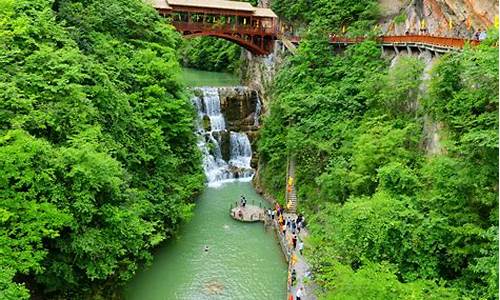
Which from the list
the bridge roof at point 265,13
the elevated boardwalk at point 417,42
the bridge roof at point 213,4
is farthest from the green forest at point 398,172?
the bridge roof at point 213,4

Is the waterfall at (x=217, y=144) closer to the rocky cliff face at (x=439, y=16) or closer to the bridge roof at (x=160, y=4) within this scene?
the bridge roof at (x=160, y=4)

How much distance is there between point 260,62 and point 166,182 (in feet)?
84.6

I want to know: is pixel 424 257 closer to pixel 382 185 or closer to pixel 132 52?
pixel 382 185

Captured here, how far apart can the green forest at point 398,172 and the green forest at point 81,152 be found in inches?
295

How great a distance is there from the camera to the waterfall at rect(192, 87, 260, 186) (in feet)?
124

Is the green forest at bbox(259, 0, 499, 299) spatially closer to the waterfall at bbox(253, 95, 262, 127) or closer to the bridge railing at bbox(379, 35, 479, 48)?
the bridge railing at bbox(379, 35, 479, 48)

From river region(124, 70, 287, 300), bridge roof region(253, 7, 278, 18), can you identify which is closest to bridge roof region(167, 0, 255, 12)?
bridge roof region(253, 7, 278, 18)

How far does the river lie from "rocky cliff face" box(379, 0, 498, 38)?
17184 millimetres

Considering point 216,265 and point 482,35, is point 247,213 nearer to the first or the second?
point 216,265

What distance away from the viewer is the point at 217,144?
39250 millimetres

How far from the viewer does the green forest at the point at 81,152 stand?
15.4 metres

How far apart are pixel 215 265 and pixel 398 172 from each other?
413 inches

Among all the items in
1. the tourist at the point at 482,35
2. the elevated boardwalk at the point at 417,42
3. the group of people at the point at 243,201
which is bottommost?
the group of people at the point at 243,201

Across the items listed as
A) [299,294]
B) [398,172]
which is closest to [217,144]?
[299,294]
